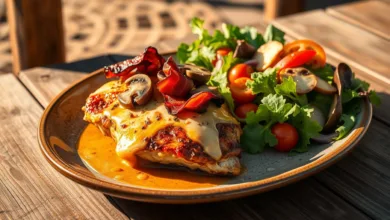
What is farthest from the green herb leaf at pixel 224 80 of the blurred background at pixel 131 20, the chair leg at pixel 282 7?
the blurred background at pixel 131 20

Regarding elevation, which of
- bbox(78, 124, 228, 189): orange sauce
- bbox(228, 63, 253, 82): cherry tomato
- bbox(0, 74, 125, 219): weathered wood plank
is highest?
bbox(228, 63, 253, 82): cherry tomato

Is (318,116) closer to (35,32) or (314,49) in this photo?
(314,49)

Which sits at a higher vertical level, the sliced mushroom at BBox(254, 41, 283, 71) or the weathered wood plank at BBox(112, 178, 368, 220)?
the sliced mushroom at BBox(254, 41, 283, 71)

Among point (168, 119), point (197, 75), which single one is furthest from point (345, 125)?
point (168, 119)

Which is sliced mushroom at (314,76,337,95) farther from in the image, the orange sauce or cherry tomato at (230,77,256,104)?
the orange sauce

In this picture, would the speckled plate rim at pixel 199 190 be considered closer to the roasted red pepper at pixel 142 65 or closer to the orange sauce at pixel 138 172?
the orange sauce at pixel 138 172

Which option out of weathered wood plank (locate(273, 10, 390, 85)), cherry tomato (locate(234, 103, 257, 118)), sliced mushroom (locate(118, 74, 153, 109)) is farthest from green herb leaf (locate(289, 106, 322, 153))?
weathered wood plank (locate(273, 10, 390, 85))

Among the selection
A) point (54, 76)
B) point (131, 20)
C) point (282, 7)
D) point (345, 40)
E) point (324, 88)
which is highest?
point (324, 88)
